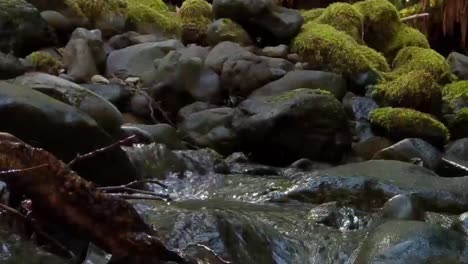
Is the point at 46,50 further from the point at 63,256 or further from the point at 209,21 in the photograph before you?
the point at 63,256

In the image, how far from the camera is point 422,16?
9.52m

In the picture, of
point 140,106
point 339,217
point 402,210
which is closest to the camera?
point 402,210

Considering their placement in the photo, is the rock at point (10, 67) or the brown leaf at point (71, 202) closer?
the brown leaf at point (71, 202)

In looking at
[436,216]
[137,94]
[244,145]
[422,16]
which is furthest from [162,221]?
[422,16]

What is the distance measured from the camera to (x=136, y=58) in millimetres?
6402

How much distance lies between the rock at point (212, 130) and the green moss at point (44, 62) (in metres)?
1.11

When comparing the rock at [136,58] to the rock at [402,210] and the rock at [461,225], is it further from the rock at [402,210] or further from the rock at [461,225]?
the rock at [461,225]

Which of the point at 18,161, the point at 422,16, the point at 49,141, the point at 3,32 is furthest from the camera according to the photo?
the point at 422,16

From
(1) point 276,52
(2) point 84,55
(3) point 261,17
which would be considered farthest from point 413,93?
(2) point 84,55

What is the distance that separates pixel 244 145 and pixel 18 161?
130 inches

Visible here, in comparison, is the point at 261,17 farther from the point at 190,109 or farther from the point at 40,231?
the point at 40,231

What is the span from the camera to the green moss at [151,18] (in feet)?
24.3

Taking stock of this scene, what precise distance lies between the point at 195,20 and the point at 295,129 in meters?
2.60

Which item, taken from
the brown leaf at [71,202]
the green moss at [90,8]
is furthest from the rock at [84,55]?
the brown leaf at [71,202]
